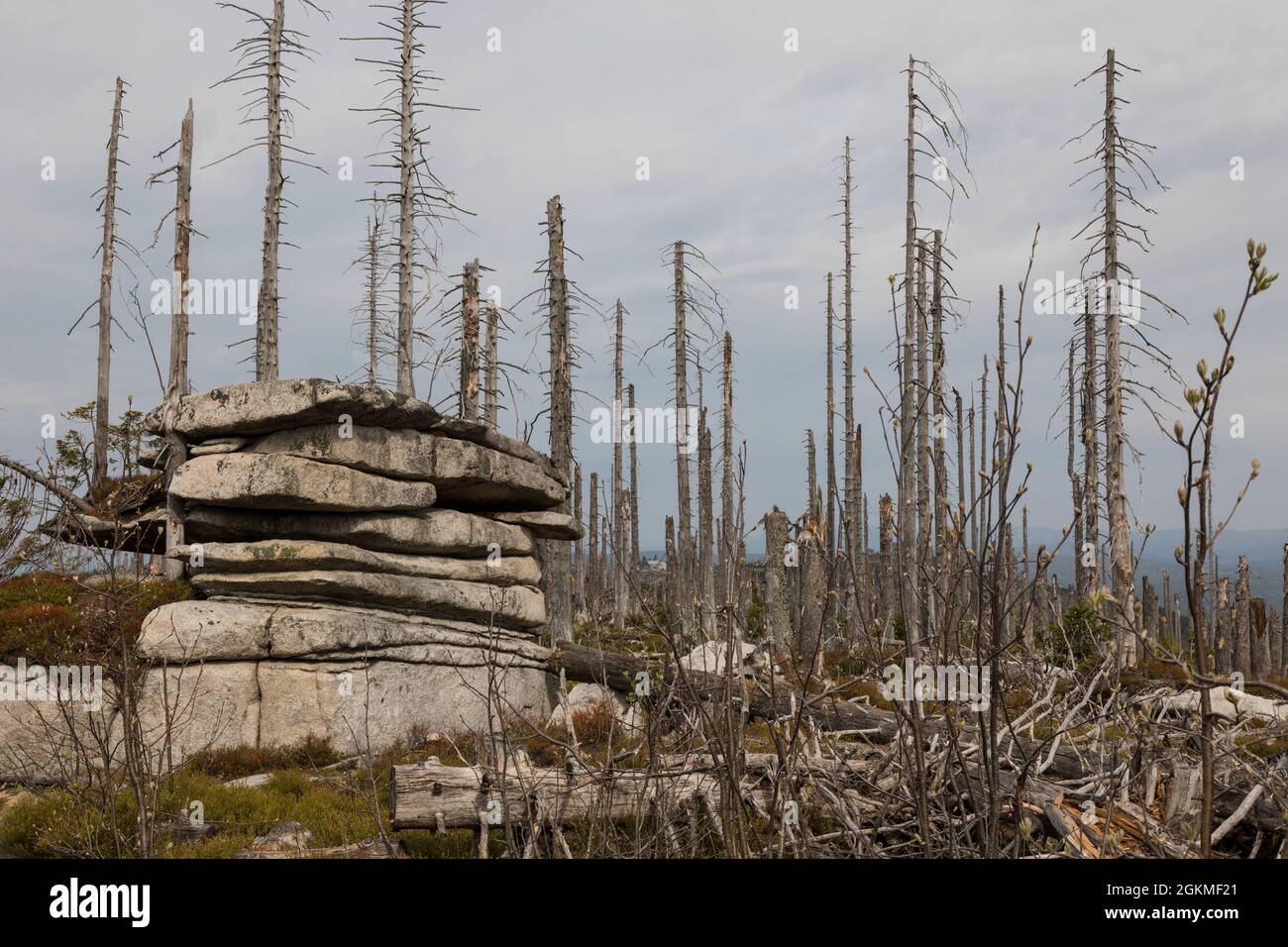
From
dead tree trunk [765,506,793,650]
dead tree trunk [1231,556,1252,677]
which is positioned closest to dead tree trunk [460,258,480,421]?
dead tree trunk [765,506,793,650]

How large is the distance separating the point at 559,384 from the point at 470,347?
200 cm

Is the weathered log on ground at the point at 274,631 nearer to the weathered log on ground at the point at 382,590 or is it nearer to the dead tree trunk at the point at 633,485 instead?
the weathered log on ground at the point at 382,590

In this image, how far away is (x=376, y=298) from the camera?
30875 mm

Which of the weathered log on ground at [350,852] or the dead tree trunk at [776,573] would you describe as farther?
the dead tree trunk at [776,573]

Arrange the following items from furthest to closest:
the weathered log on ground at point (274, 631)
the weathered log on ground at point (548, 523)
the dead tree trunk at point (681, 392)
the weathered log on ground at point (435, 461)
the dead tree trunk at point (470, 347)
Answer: the dead tree trunk at point (681, 392) < the dead tree trunk at point (470, 347) < the weathered log on ground at point (548, 523) < the weathered log on ground at point (435, 461) < the weathered log on ground at point (274, 631)

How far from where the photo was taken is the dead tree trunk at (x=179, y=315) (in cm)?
1438

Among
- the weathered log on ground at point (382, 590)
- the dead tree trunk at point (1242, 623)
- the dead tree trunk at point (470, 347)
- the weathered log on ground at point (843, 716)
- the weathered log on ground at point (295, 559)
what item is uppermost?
the dead tree trunk at point (470, 347)

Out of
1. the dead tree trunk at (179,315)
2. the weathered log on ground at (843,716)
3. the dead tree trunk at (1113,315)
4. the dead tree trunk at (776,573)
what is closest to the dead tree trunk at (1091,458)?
the dead tree trunk at (1113,315)

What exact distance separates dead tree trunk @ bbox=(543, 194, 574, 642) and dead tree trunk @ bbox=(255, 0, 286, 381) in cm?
537

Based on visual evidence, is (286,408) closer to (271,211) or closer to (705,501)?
(271,211)

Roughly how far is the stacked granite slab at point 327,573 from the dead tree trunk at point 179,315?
0.44 meters

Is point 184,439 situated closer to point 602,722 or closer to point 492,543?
point 492,543
